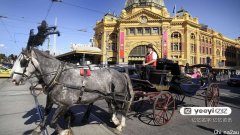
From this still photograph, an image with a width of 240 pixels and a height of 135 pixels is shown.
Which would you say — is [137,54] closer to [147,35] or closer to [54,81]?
[147,35]

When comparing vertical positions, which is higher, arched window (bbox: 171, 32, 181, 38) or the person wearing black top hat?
arched window (bbox: 171, 32, 181, 38)

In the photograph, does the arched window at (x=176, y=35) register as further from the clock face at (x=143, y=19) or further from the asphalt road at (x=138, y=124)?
the asphalt road at (x=138, y=124)

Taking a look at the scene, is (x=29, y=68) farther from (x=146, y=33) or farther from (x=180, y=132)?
(x=146, y=33)

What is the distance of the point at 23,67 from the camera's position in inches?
193

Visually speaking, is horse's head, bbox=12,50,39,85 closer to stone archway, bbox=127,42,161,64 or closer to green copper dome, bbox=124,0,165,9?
stone archway, bbox=127,42,161,64

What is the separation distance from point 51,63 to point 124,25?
47798 mm

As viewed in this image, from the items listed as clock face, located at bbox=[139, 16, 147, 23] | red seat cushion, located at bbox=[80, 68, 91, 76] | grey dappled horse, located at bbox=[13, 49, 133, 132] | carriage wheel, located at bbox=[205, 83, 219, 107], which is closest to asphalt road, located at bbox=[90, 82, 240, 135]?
carriage wheel, located at bbox=[205, 83, 219, 107]

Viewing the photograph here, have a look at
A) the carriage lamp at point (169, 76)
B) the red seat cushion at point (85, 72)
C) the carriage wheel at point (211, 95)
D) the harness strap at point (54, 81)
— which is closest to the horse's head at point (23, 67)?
the harness strap at point (54, 81)

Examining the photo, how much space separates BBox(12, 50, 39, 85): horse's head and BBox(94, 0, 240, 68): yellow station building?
41.4 metres

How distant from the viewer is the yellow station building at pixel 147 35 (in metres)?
50.8

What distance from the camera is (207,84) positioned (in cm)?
920

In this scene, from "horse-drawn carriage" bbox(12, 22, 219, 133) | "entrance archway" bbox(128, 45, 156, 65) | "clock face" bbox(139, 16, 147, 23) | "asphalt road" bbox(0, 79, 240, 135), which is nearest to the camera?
"horse-drawn carriage" bbox(12, 22, 219, 133)

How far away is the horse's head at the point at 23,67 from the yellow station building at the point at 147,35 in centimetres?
4135

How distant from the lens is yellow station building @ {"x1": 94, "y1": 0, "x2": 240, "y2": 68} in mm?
50781
